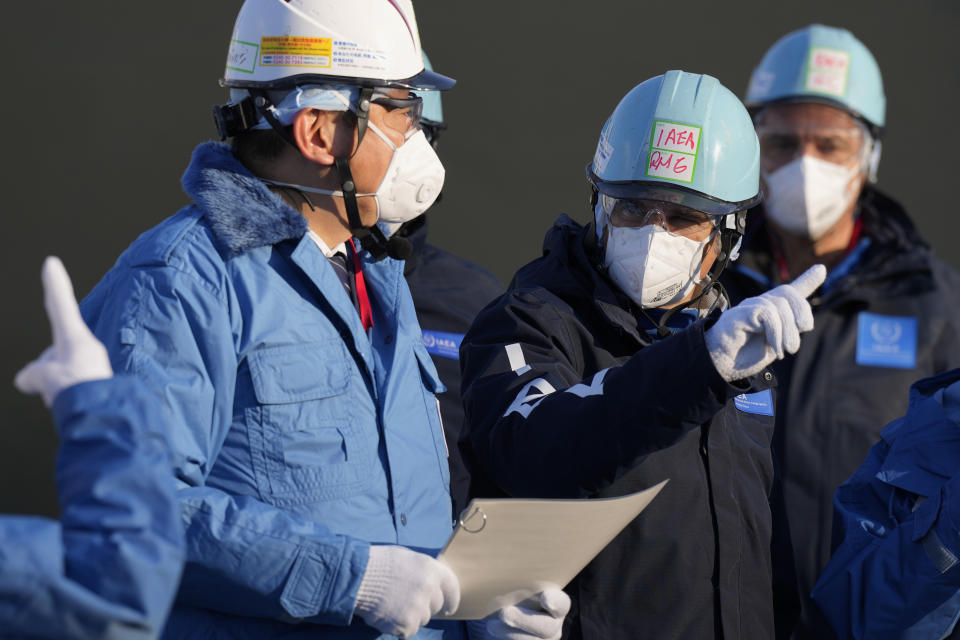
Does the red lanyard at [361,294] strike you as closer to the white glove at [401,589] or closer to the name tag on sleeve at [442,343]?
the white glove at [401,589]

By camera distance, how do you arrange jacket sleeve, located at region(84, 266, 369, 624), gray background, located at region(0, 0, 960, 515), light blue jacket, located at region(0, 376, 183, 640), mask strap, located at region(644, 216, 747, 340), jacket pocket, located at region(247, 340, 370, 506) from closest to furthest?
light blue jacket, located at region(0, 376, 183, 640) < jacket sleeve, located at region(84, 266, 369, 624) < jacket pocket, located at region(247, 340, 370, 506) < mask strap, located at region(644, 216, 747, 340) < gray background, located at region(0, 0, 960, 515)

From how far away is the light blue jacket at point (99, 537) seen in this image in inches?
44.1

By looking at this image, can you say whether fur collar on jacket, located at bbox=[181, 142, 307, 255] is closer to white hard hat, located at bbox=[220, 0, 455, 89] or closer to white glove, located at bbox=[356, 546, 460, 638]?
white hard hat, located at bbox=[220, 0, 455, 89]

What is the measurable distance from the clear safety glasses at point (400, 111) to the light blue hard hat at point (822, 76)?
94.3 inches

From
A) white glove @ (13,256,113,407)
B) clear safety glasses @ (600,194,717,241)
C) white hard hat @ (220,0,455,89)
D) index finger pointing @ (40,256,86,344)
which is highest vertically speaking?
white hard hat @ (220,0,455,89)

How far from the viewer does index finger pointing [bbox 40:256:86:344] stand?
3.84 ft

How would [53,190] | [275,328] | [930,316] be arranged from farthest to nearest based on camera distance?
1. [53,190]
2. [930,316]
3. [275,328]

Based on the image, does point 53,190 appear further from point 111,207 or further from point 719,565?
point 719,565

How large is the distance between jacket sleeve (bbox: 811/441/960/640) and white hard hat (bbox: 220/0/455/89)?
44.4 inches

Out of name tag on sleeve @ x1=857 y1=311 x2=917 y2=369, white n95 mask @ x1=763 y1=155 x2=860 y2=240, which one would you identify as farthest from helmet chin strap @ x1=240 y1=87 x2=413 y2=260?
white n95 mask @ x1=763 y1=155 x2=860 y2=240

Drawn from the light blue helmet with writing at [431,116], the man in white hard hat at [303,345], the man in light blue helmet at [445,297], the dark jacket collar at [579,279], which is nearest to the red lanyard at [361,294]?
the man in white hard hat at [303,345]

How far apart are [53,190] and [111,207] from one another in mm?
200

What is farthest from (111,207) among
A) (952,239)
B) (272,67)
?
(952,239)

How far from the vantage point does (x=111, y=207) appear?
412 cm
